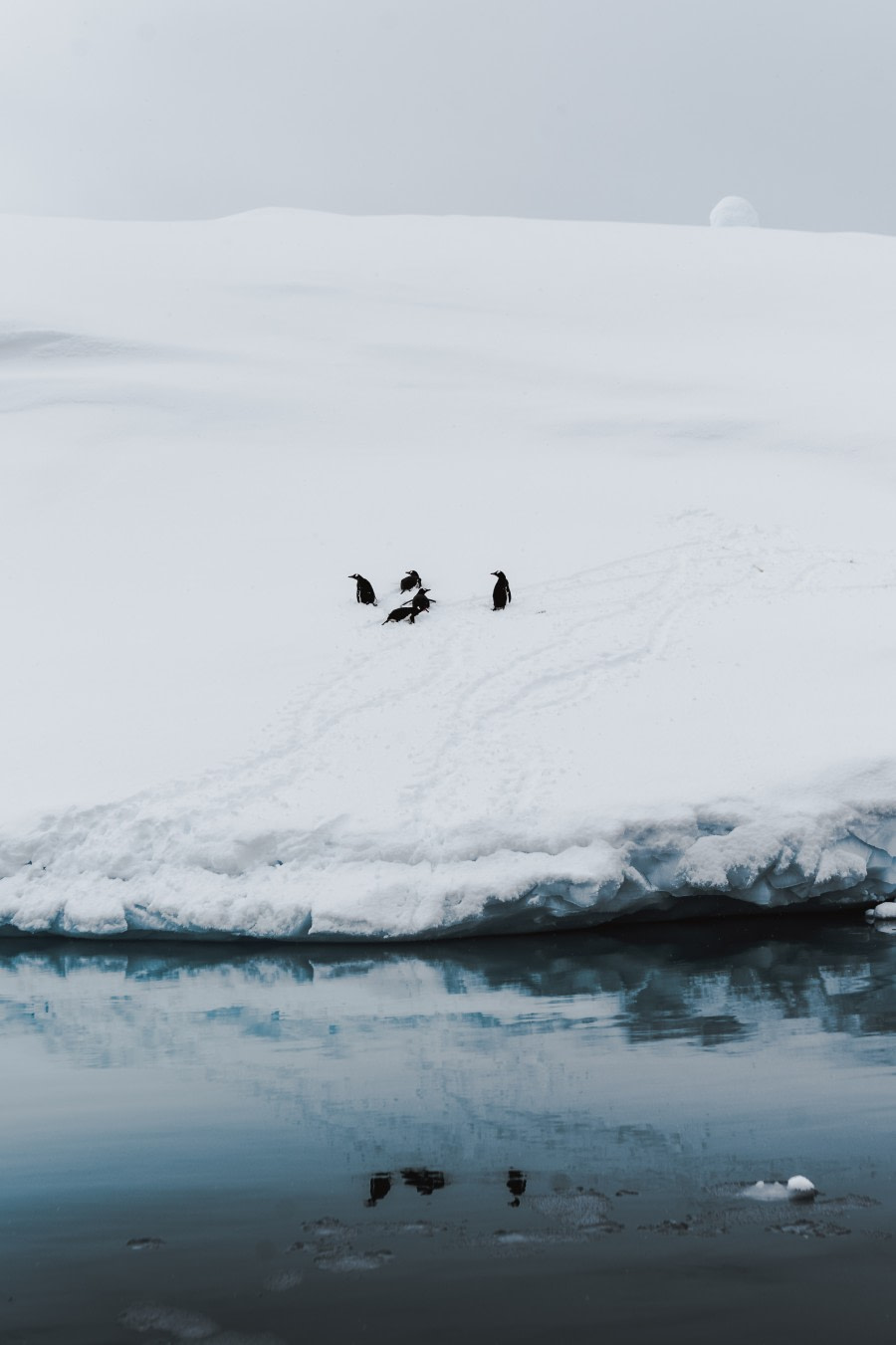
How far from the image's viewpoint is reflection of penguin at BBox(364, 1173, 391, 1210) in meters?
5.63

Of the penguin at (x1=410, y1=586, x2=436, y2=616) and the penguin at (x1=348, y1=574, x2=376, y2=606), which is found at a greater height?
the penguin at (x1=348, y1=574, x2=376, y2=606)

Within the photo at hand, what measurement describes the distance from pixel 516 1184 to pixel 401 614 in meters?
10.8

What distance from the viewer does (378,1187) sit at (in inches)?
227

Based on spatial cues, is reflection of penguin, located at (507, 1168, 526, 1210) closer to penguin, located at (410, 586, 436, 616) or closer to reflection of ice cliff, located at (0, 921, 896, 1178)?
reflection of ice cliff, located at (0, 921, 896, 1178)

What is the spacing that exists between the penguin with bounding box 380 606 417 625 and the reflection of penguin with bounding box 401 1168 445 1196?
34.3 feet

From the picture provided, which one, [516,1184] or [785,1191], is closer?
[785,1191]

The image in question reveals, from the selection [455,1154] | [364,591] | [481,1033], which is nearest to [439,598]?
[364,591]

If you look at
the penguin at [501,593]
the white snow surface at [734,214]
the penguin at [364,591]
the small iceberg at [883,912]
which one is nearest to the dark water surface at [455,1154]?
the small iceberg at [883,912]

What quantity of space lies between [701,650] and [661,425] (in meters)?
10.4

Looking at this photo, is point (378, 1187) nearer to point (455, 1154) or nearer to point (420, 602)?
point (455, 1154)

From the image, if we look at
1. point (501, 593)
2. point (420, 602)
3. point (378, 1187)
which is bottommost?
point (378, 1187)

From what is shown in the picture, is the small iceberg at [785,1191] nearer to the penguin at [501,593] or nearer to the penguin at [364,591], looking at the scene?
the penguin at [501,593]

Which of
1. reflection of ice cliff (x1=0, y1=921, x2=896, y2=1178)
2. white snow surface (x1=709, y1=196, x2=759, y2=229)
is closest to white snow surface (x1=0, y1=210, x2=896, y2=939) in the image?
reflection of ice cliff (x1=0, y1=921, x2=896, y2=1178)

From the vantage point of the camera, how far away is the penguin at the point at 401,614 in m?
16.0
